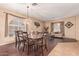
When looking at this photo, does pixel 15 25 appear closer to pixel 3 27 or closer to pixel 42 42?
pixel 3 27

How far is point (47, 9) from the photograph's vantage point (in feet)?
8.05

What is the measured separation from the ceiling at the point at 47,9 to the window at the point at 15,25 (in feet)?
0.84

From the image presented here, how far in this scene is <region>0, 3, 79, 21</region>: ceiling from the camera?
2303 mm

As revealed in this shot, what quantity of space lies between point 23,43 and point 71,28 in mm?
1538

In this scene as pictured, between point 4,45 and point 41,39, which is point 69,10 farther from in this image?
point 4,45

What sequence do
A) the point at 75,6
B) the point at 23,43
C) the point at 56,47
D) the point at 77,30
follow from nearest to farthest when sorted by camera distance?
the point at 75,6 → the point at 77,30 → the point at 23,43 → the point at 56,47

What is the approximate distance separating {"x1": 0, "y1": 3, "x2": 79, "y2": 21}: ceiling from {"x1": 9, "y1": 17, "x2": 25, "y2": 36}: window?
0.84 feet

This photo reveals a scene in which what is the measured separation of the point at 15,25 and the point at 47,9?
102 centimetres

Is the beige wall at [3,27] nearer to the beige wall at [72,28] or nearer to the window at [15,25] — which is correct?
the window at [15,25]

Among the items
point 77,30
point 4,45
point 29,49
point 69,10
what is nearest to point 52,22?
point 69,10

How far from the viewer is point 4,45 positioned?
2.34m

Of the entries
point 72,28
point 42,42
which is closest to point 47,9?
point 72,28

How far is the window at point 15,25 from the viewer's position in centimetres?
243

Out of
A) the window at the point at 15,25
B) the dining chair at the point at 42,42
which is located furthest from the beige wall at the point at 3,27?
the dining chair at the point at 42,42
